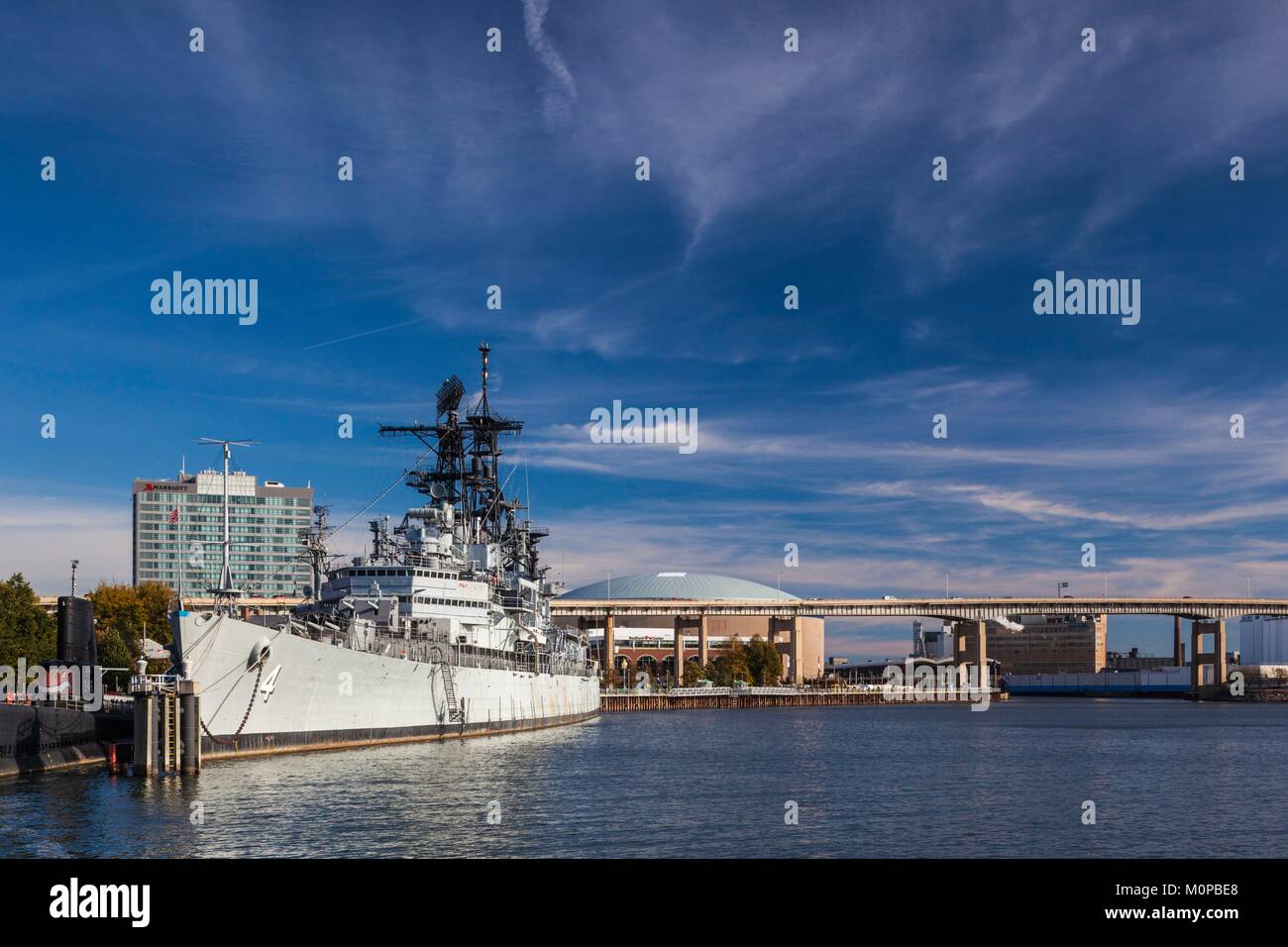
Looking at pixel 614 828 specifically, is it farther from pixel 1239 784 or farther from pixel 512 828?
pixel 1239 784

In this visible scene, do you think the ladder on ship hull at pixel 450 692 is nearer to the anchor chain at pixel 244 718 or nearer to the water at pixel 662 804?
Answer: the water at pixel 662 804

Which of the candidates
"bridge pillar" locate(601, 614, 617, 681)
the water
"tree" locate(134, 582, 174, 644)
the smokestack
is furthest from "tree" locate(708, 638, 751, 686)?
the smokestack

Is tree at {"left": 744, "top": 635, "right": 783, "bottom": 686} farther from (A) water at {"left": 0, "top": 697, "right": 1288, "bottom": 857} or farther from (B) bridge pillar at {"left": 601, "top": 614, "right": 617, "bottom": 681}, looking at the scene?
(A) water at {"left": 0, "top": 697, "right": 1288, "bottom": 857}

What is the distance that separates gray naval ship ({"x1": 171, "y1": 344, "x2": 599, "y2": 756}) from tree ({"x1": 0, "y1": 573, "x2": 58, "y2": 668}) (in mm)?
19948

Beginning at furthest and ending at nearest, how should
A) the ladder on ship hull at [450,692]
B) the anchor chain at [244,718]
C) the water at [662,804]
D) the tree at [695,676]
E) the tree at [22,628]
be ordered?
1. the tree at [695,676]
2. the tree at [22,628]
3. the ladder on ship hull at [450,692]
4. the anchor chain at [244,718]
5. the water at [662,804]

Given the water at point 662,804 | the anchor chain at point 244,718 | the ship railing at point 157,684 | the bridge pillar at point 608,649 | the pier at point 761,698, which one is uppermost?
the ship railing at point 157,684

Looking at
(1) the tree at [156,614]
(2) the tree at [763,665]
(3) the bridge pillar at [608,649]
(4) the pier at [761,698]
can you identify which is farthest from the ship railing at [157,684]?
(2) the tree at [763,665]

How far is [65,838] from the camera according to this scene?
1195 inches

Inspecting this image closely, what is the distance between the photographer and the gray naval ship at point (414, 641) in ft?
160

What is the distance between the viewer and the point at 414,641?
6341 centimetres

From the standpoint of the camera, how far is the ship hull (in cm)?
4756

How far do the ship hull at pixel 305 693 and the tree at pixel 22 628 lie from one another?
28.2m
